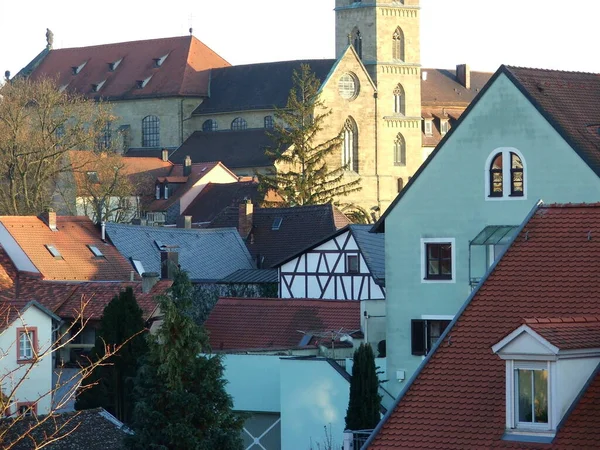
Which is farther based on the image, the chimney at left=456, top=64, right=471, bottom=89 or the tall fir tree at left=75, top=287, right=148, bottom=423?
the chimney at left=456, top=64, right=471, bottom=89

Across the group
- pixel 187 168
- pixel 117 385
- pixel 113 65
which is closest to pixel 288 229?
pixel 117 385

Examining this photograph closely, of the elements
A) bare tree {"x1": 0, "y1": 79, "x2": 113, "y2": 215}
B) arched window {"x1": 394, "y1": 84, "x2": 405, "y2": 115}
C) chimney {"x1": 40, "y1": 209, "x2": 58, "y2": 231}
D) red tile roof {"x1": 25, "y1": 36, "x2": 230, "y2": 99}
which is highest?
red tile roof {"x1": 25, "y1": 36, "x2": 230, "y2": 99}

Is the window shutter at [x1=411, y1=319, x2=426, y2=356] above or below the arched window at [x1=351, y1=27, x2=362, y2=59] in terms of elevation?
below

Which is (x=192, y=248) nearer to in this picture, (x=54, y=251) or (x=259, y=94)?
(x=54, y=251)

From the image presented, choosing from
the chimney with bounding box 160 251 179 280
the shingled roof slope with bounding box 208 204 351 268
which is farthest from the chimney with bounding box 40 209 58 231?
the shingled roof slope with bounding box 208 204 351 268

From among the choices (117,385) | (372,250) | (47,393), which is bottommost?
(117,385)

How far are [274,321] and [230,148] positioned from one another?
68815 mm

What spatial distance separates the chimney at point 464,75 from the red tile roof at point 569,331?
121m

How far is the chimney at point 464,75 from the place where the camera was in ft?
433

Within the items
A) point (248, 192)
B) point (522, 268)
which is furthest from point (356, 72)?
point (522, 268)

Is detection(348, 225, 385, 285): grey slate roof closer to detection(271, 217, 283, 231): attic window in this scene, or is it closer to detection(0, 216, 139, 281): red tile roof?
detection(0, 216, 139, 281): red tile roof

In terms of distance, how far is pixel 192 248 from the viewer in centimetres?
5594

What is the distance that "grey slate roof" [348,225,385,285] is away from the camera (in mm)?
43438

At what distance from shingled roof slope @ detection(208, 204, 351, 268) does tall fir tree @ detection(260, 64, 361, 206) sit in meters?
23.8
